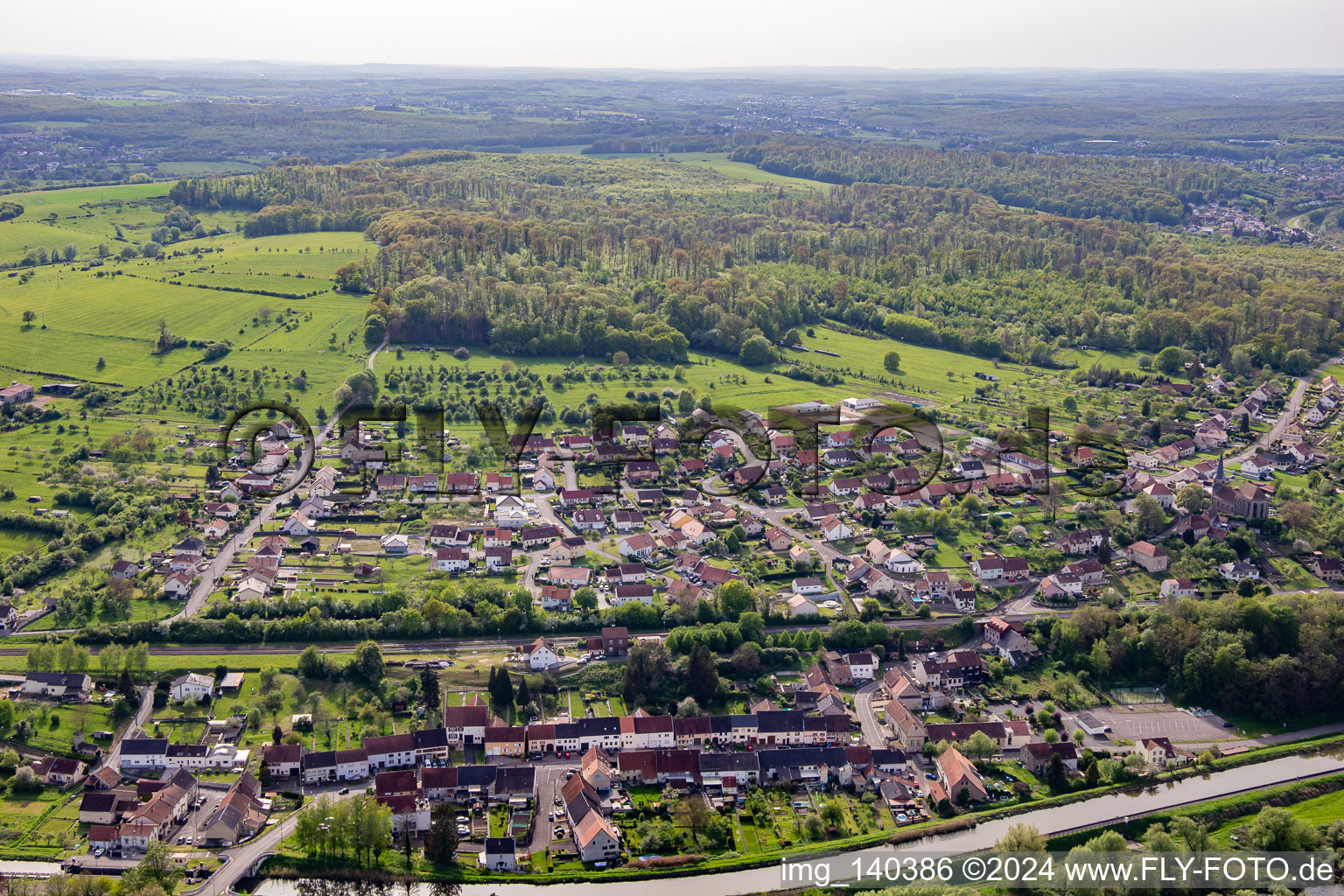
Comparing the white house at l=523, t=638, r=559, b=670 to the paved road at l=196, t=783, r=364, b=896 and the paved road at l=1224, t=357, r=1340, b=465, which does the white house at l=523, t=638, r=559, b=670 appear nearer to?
the paved road at l=196, t=783, r=364, b=896

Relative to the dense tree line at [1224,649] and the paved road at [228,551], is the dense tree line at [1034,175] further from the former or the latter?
the paved road at [228,551]

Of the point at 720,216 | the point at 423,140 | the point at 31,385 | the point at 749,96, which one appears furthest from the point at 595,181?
the point at 749,96

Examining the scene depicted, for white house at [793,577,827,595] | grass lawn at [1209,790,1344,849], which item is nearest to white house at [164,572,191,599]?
white house at [793,577,827,595]

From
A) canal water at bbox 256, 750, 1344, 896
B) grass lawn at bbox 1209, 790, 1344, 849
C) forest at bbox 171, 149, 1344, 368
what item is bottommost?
grass lawn at bbox 1209, 790, 1344, 849

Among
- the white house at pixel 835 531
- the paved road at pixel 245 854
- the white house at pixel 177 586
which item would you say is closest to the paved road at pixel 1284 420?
the white house at pixel 835 531

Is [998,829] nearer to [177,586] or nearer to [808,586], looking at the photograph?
[808,586]

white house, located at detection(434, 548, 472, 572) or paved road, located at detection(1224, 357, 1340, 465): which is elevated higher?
paved road, located at detection(1224, 357, 1340, 465)
